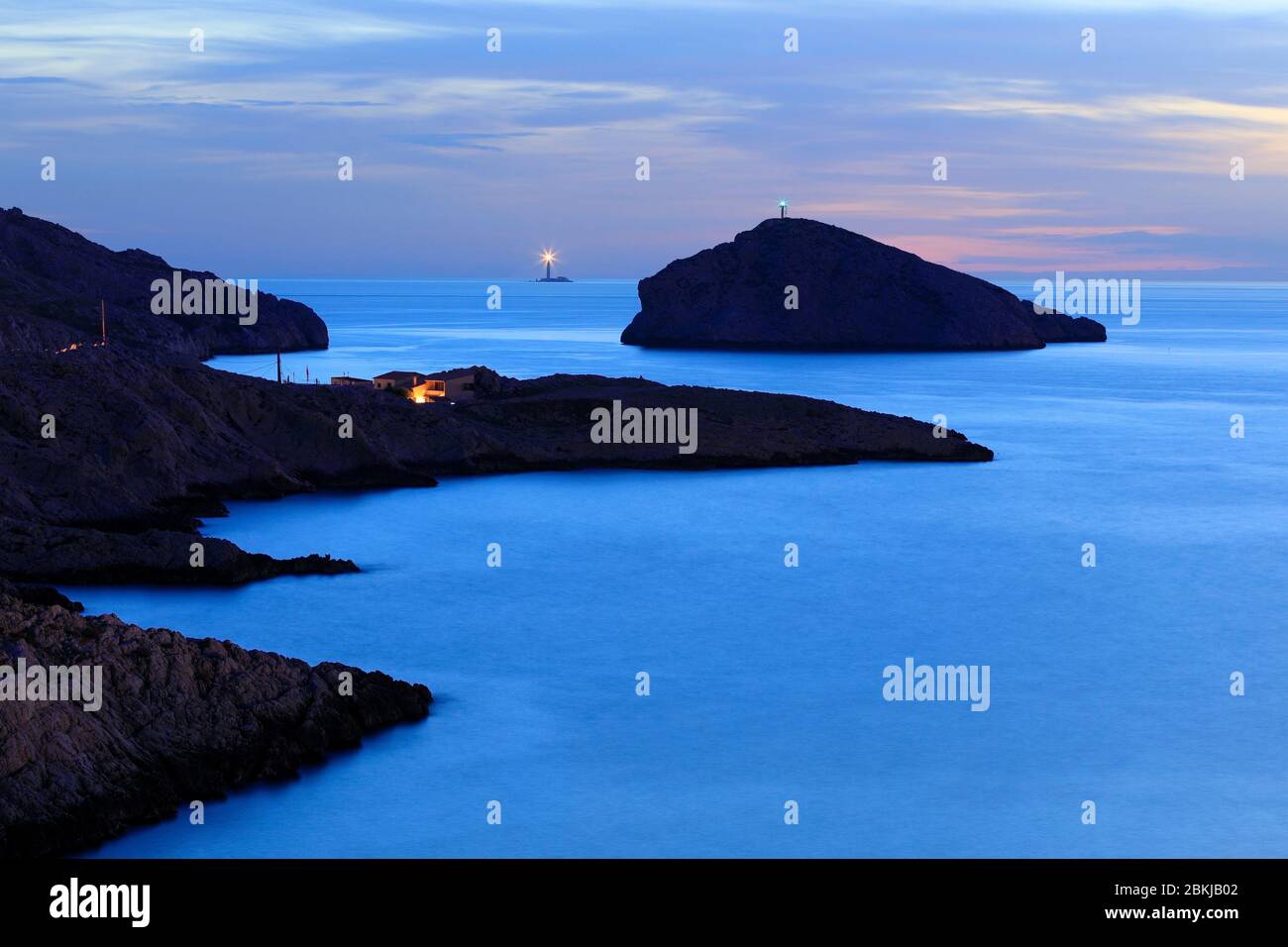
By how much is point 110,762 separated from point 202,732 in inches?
53.0

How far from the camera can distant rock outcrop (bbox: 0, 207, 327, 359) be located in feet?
359

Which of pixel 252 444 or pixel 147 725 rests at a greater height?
pixel 252 444

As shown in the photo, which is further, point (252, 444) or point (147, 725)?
point (252, 444)

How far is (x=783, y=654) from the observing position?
29359mm

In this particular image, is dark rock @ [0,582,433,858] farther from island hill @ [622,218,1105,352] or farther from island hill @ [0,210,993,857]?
island hill @ [622,218,1105,352]

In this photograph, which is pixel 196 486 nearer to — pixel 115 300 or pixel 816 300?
pixel 115 300

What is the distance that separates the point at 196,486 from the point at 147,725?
25.1 m
